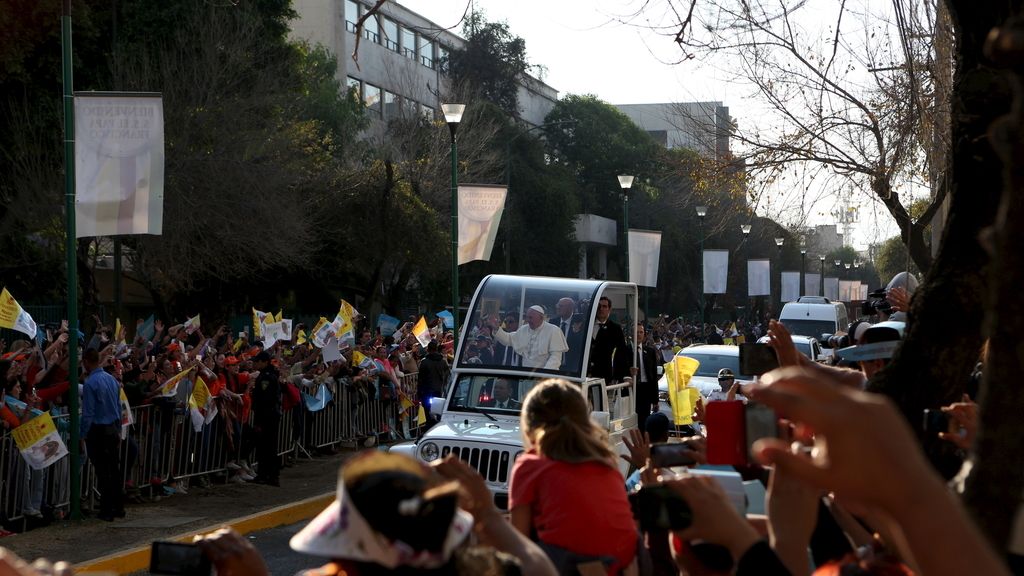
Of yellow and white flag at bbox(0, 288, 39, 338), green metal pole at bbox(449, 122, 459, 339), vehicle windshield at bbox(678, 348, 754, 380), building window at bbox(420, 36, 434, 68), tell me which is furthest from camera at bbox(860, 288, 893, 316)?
building window at bbox(420, 36, 434, 68)

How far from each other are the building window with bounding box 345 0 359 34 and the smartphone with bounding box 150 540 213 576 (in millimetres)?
49515

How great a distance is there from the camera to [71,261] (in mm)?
12875

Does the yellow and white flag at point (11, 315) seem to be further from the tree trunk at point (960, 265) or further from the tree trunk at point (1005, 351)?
the tree trunk at point (1005, 351)

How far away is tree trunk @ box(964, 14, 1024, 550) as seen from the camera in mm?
2223

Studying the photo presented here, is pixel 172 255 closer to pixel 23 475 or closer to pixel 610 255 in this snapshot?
pixel 23 475

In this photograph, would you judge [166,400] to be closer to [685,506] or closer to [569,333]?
[569,333]

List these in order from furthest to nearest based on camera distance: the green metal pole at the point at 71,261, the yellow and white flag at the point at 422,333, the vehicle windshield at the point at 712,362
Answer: the yellow and white flag at the point at 422,333 < the vehicle windshield at the point at 712,362 < the green metal pole at the point at 71,261

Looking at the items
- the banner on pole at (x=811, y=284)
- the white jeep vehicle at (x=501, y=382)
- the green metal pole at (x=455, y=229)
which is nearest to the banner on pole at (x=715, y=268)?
the green metal pole at (x=455, y=229)

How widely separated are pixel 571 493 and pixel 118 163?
9.74 metres

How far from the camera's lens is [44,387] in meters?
13.4

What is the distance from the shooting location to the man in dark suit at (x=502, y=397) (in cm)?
1217

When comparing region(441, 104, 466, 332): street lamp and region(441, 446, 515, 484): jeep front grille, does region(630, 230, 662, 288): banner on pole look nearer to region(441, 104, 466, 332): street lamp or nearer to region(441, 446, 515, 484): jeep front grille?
region(441, 104, 466, 332): street lamp

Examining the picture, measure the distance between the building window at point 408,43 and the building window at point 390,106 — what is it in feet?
9.54

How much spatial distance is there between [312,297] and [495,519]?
1376 inches
